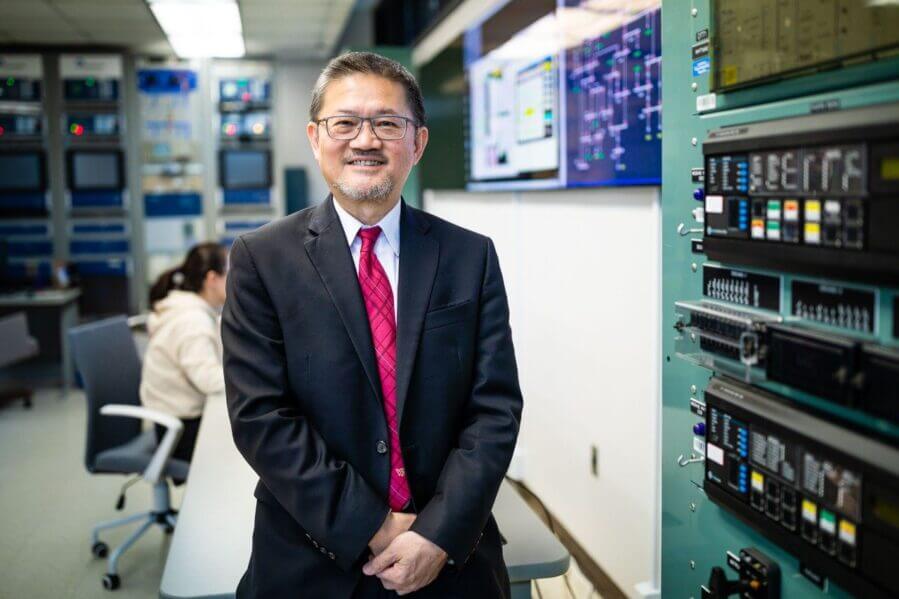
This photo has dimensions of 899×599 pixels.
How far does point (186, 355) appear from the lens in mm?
3287

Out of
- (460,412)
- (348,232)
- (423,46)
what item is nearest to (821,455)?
(460,412)

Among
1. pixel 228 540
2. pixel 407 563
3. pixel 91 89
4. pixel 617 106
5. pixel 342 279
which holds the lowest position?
pixel 228 540

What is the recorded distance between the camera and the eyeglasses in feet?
5.11

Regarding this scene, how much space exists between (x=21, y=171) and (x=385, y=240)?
22.5ft

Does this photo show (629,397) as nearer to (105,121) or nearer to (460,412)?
(460,412)

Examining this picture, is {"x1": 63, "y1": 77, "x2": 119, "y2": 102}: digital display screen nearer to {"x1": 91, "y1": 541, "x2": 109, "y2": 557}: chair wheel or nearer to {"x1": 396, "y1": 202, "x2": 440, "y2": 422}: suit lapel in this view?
{"x1": 91, "y1": 541, "x2": 109, "y2": 557}: chair wheel

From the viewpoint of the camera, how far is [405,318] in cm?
156

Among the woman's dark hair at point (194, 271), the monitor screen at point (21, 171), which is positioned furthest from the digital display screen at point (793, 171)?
the monitor screen at point (21, 171)

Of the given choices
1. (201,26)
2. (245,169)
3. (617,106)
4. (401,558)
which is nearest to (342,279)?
(401,558)

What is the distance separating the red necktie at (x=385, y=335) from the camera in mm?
1562

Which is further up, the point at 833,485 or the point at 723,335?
the point at 723,335

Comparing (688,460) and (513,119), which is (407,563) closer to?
(688,460)

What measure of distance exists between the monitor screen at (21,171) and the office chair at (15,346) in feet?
7.06

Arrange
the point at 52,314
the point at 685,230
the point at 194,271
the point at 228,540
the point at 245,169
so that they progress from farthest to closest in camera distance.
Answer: the point at 245,169
the point at 52,314
the point at 194,271
the point at 228,540
the point at 685,230
